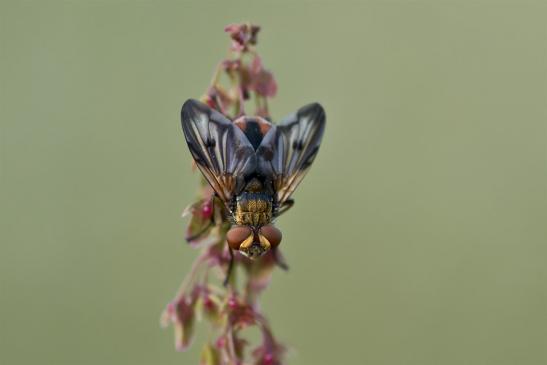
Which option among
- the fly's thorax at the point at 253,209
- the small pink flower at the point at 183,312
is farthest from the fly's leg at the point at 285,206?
the small pink flower at the point at 183,312

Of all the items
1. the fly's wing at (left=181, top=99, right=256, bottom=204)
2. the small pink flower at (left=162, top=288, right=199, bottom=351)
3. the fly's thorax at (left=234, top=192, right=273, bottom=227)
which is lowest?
the small pink flower at (left=162, top=288, right=199, bottom=351)

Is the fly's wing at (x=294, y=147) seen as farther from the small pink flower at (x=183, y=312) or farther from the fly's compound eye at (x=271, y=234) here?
the small pink flower at (x=183, y=312)

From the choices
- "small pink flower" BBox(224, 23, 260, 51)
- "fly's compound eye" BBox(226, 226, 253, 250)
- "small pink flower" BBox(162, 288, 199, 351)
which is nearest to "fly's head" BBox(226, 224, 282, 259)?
"fly's compound eye" BBox(226, 226, 253, 250)

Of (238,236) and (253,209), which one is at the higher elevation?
(253,209)

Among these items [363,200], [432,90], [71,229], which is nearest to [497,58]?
[432,90]

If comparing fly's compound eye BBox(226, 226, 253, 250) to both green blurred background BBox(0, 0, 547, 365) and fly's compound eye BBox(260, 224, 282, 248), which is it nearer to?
fly's compound eye BBox(260, 224, 282, 248)

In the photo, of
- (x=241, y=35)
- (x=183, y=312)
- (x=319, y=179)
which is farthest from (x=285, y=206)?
(x=319, y=179)

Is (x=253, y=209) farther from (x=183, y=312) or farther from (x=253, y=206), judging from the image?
(x=183, y=312)
